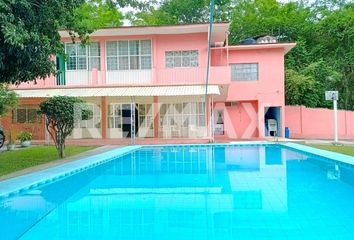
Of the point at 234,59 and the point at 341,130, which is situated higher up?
the point at 234,59

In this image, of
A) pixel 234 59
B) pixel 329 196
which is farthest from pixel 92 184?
pixel 234 59

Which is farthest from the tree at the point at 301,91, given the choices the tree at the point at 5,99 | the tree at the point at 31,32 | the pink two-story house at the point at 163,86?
the tree at the point at 31,32

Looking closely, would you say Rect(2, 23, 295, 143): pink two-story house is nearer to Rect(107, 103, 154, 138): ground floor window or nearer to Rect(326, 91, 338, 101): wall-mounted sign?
Rect(107, 103, 154, 138): ground floor window

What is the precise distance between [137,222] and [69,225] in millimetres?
1227

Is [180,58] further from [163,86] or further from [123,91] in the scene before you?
[123,91]

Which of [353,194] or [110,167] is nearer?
[353,194]

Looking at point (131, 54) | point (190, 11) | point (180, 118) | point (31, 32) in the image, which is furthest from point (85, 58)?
point (190, 11)

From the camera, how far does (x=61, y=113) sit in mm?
16328

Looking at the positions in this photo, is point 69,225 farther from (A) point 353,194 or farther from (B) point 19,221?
(A) point 353,194

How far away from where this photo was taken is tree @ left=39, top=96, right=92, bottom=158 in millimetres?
16375

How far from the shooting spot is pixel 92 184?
1120 cm

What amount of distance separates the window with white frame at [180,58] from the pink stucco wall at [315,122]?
8609 mm

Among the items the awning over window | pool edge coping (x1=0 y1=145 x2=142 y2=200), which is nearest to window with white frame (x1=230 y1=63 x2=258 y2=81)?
the awning over window

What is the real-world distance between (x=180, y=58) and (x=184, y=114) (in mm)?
3978
